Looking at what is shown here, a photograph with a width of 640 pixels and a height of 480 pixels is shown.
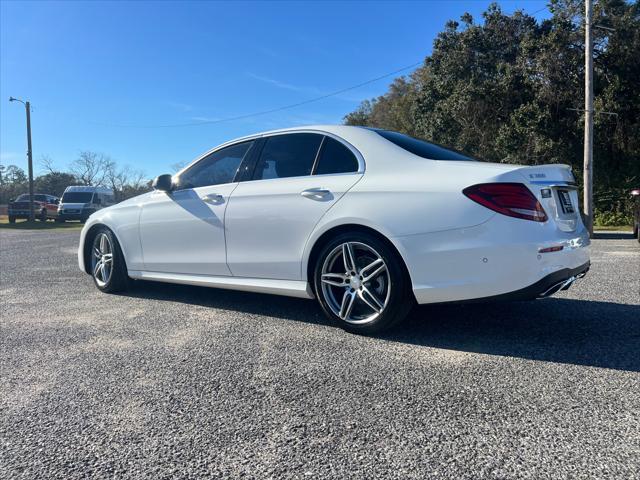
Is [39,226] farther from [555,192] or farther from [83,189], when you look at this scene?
[555,192]

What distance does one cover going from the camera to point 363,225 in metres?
3.39

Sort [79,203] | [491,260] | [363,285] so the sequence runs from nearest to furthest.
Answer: [491,260]
[363,285]
[79,203]

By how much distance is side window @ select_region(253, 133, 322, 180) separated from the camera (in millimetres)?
3918

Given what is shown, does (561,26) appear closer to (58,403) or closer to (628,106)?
(628,106)

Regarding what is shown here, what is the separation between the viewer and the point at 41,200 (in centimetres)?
3080

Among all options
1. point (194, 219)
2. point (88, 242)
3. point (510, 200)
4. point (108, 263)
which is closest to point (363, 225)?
point (510, 200)

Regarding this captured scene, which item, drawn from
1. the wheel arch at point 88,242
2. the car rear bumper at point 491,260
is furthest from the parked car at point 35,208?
the car rear bumper at point 491,260

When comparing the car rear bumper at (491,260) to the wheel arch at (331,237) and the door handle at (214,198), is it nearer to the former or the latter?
the wheel arch at (331,237)

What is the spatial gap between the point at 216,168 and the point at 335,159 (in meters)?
1.36

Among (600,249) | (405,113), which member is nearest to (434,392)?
(600,249)

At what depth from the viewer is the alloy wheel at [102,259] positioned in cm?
528

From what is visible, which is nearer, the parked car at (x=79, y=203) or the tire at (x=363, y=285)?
the tire at (x=363, y=285)

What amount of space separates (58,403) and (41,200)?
32.9 meters

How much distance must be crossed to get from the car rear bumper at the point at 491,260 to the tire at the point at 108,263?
332 cm
